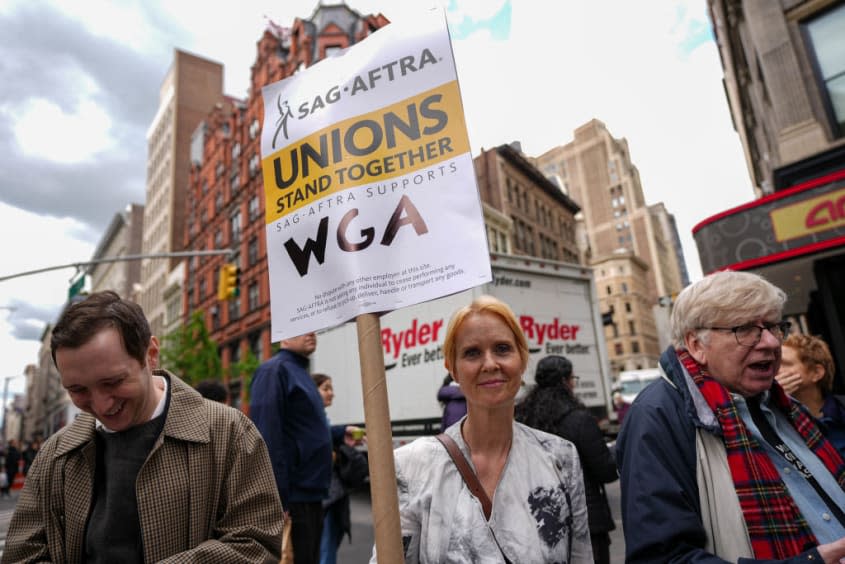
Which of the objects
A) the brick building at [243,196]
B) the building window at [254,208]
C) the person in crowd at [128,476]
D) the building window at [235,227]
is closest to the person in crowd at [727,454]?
the person in crowd at [128,476]

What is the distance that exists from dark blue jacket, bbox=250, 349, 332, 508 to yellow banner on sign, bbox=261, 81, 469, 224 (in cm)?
178

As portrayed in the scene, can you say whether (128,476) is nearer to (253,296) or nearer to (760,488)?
(760,488)

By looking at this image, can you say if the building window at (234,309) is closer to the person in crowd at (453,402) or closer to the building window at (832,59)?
the building window at (832,59)

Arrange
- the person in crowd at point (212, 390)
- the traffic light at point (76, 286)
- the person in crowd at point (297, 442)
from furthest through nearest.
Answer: the traffic light at point (76, 286) → the person in crowd at point (212, 390) → the person in crowd at point (297, 442)

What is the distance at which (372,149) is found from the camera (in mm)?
2279

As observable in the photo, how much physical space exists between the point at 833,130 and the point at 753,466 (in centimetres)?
1183

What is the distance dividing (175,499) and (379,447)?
710mm

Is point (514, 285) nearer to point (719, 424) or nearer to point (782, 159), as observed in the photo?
point (782, 159)

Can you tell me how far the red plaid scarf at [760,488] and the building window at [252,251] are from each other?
34.2 metres

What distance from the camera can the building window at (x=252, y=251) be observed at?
34.3 metres

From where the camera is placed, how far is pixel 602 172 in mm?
120500

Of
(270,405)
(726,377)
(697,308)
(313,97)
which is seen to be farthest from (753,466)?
(270,405)

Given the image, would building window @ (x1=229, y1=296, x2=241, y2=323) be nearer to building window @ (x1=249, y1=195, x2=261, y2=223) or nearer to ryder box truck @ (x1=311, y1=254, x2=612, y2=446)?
building window @ (x1=249, y1=195, x2=261, y2=223)

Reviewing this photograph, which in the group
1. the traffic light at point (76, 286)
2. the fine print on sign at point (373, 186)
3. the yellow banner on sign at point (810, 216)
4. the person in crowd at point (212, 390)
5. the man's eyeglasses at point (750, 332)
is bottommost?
the man's eyeglasses at point (750, 332)
